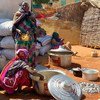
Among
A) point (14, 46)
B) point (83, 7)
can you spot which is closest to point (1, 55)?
point (14, 46)

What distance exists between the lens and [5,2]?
8.20m

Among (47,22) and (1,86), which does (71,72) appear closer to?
(1,86)

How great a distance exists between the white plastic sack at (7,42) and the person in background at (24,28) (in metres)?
0.40

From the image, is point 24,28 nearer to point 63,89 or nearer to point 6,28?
point 6,28

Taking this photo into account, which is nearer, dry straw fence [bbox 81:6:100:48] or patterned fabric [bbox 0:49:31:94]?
patterned fabric [bbox 0:49:31:94]

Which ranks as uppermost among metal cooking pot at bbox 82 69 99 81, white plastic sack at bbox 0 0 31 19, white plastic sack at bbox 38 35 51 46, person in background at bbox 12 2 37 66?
white plastic sack at bbox 0 0 31 19

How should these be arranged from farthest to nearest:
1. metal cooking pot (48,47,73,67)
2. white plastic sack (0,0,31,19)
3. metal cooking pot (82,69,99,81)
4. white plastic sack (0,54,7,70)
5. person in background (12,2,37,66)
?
white plastic sack (0,0,31,19) → metal cooking pot (48,47,73,67) → white plastic sack (0,54,7,70) → person in background (12,2,37,66) → metal cooking pot (82,69,99,81)

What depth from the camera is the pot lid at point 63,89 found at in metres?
5.01

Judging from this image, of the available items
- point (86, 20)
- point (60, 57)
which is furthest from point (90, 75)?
point (86, 20)

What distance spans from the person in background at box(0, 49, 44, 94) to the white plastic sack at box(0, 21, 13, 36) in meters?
1.66

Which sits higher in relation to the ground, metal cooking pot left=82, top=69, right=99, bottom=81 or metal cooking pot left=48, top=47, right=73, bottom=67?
metal cooking pot left=48, top=47, right=73, bottom=67

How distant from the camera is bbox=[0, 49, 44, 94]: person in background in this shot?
18.4ft

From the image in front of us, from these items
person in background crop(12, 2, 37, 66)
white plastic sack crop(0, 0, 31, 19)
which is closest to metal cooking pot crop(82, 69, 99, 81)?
person in background crop(12, 2, 37, 66)

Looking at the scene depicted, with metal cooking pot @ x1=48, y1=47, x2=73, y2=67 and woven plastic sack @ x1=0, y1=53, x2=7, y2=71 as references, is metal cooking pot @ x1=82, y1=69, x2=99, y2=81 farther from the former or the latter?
woven plastic sack @ x1=0, y1=53, x2=7, y2=71
